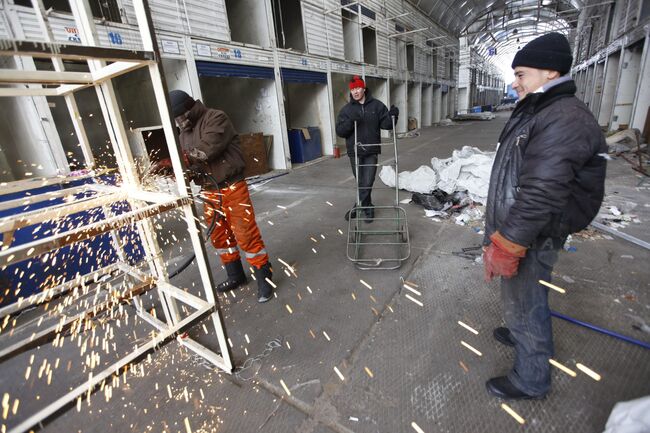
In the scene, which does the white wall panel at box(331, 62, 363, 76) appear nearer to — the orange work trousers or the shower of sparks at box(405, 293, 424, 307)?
the orange work trousers

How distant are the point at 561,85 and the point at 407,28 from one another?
16.9 metres

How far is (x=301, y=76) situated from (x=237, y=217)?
23.9 feet

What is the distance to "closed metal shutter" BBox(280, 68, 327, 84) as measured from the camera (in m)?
8.06

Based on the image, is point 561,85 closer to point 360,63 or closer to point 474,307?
point 474,307

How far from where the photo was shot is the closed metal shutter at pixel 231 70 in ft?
20.1

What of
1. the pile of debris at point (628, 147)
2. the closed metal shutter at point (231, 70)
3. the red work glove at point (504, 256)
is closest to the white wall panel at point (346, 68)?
the closed metal shutter at point (231, 70)

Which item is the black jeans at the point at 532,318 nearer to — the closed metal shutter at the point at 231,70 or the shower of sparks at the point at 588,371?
the shower of sparks at the point at 588,371

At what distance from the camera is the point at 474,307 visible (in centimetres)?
240

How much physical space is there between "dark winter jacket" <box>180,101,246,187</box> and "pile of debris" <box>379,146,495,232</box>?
297 cm

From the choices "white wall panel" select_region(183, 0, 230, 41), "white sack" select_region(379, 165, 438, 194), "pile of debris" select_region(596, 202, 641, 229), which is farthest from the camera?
"white wall panel" select_region(183, 0, 230, 41)

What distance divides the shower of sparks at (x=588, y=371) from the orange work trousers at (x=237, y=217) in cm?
229

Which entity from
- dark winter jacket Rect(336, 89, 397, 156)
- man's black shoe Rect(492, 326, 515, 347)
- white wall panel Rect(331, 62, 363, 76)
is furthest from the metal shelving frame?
white wall panel Rect(331, 62, 363, 76)

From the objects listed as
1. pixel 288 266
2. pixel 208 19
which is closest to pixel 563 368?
pixel 288 266

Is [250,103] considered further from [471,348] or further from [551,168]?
[551,168]
